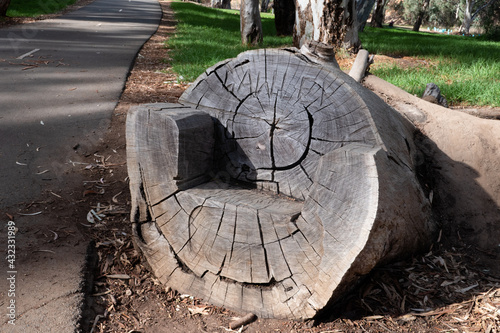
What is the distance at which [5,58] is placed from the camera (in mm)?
8086

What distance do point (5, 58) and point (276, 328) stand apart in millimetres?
8216

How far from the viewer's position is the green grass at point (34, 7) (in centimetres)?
1553

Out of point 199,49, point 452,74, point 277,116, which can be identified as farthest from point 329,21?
point 277,116

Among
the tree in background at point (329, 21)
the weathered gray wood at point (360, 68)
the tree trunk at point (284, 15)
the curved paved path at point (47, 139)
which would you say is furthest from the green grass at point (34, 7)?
the weathered gray wood at point (360, 68)

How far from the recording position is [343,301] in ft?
7.35

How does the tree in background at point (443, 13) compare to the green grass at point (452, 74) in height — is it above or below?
above

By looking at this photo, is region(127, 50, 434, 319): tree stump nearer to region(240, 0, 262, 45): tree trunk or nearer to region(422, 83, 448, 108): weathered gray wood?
region(422, 83, 448, 108): weathered gray wood

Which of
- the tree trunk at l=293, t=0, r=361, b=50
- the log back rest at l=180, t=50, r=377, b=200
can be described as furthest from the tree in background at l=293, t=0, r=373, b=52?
the log back rest at l=180, t=50, r=377, b=200

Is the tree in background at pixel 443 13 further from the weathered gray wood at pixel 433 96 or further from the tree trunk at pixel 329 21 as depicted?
the weathered gray wood at pixel 433 96

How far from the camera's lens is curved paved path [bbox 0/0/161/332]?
2.26 meters

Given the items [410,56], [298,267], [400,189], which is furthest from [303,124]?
[410,56]

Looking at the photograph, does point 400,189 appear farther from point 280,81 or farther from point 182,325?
point 182,325

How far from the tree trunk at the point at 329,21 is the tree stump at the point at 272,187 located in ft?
19.5

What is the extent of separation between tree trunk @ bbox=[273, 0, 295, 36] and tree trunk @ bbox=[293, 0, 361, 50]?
617cm
